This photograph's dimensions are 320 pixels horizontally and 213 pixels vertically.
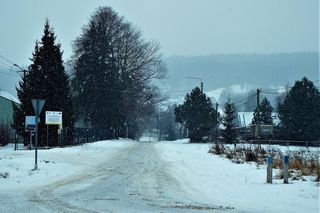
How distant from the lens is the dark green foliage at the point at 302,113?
209 ft

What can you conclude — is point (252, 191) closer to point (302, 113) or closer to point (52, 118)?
point (52, 118)

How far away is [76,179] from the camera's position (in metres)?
16.8

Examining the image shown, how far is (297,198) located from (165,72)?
59.9 m

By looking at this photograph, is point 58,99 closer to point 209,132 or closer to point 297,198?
point 209,132

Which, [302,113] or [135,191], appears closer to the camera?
[135,191]

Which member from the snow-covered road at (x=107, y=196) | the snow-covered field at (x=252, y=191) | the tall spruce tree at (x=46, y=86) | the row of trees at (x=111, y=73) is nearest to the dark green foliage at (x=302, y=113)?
the row of trees at (x=111, y=73)

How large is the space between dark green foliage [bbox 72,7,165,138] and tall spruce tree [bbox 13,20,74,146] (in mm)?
20132

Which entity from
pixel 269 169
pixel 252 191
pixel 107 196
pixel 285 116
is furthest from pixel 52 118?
pixel 285 116

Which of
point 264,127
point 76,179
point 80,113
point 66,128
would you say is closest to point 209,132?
point 264,127

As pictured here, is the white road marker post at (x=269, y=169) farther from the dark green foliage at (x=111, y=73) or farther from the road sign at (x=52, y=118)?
the dark green foliage at (x=111, y=73)

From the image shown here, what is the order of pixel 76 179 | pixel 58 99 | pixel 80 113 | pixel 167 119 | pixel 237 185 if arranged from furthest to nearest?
pixel 167 119 < pixel 80 113 < pixel 58 99 < pixel 76 179 < pixel 237 185

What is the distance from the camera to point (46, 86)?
44.6 metres

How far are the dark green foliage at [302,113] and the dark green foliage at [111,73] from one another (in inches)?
725

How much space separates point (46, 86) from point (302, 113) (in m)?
35.1
